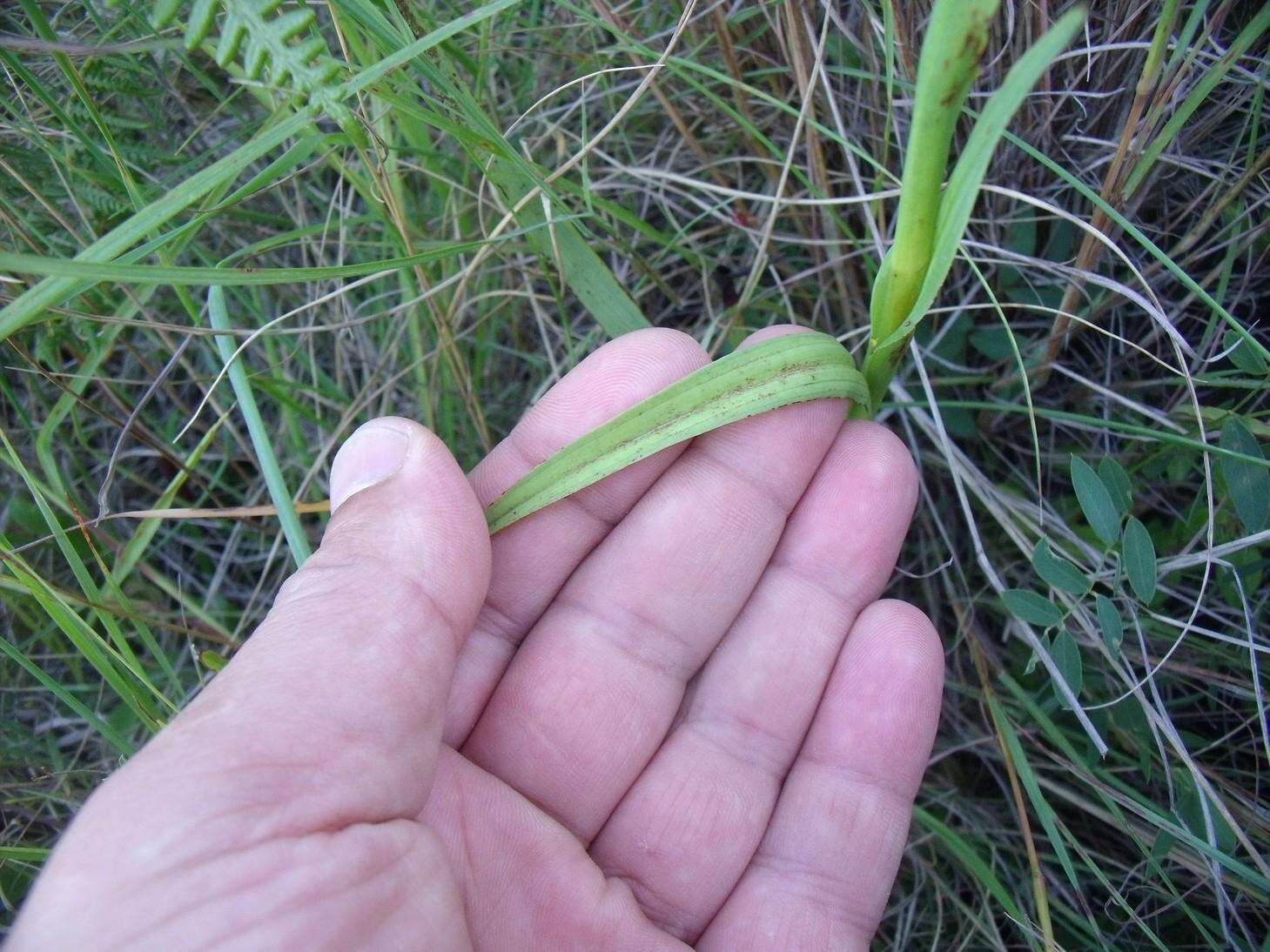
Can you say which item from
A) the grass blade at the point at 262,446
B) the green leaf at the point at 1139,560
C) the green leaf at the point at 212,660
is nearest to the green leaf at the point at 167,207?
the grass blade at the point at 262,446

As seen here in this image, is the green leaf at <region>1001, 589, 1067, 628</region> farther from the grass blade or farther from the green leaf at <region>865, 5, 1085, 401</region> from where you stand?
the grass blade

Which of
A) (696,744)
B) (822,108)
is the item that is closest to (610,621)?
(696,744)

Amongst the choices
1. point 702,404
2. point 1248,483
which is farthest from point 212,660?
point 1248,483

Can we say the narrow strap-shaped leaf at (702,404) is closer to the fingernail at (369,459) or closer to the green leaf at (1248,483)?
the fingernail at (369,459)

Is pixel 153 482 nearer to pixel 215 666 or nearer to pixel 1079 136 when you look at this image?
pixel 215 666

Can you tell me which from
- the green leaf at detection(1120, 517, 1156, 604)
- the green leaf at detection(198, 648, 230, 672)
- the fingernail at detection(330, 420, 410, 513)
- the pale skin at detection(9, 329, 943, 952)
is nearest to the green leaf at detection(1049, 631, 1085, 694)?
the green leaf at detection(1120, 517, 1156, 604)

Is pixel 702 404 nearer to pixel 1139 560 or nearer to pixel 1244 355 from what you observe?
pixel 1139 560
